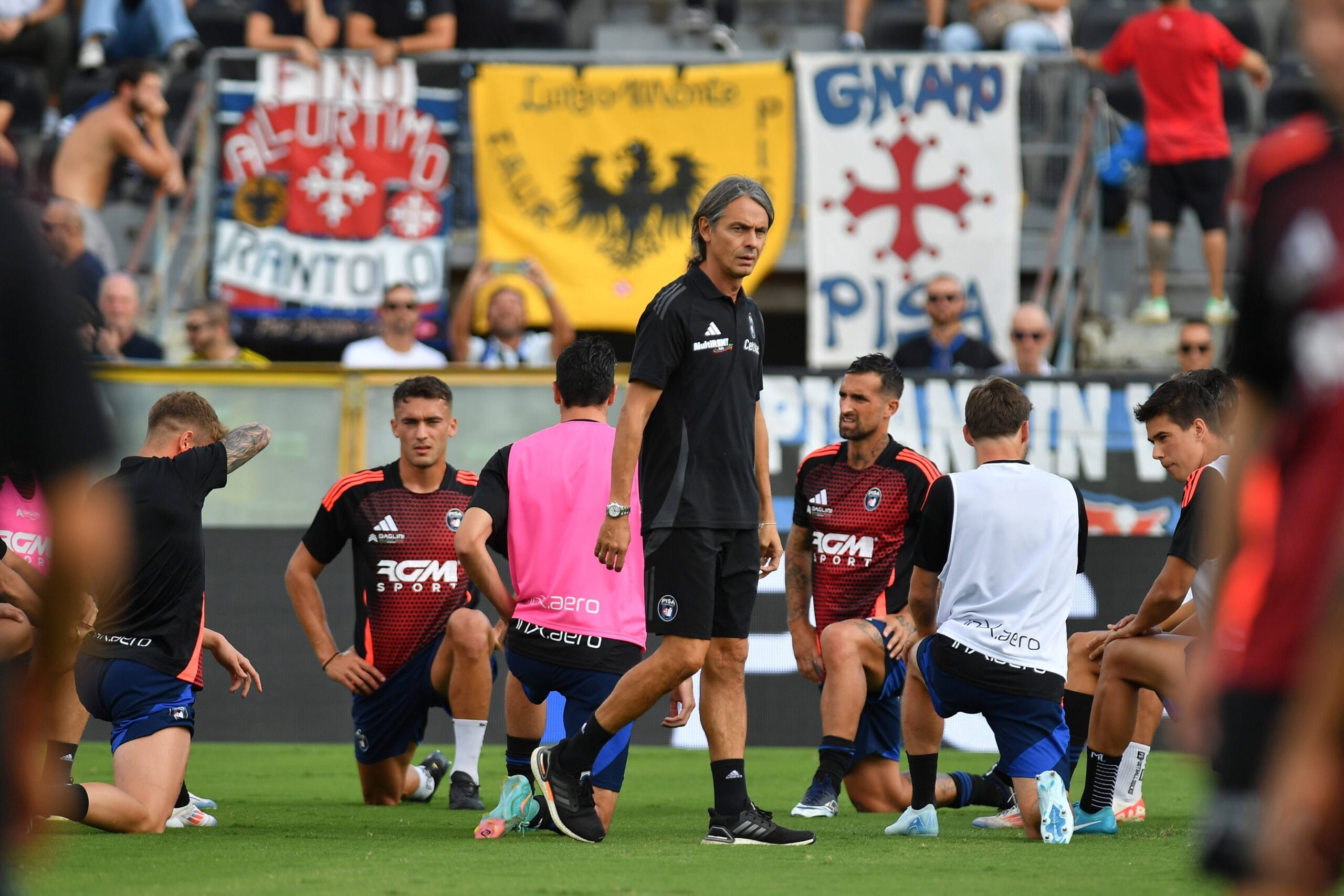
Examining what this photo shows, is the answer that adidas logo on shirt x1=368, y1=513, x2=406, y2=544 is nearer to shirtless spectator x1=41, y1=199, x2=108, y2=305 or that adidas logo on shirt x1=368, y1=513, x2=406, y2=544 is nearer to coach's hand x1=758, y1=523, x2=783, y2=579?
coach's hand x1=758, y1=523, x2=783, y2=579

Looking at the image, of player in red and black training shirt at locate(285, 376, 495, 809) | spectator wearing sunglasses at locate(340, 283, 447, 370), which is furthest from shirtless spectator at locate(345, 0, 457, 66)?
player in red and black training shirt at locate(285, 376, 495, 809)

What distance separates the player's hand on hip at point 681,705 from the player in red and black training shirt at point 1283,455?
11.5ft

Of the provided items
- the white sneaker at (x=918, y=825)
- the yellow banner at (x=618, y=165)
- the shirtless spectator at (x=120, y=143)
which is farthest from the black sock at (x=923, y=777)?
the shirtless spectator at (x=120, y=143)

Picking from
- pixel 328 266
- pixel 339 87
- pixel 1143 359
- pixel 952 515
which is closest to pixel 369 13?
pixel 339 87

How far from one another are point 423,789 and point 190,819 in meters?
1.48

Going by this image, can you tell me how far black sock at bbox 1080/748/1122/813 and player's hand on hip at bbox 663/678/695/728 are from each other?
60.8 inches

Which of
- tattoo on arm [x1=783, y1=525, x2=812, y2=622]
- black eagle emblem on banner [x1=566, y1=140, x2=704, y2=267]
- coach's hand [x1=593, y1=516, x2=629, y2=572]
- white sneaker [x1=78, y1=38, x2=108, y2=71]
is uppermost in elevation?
white sneaker [x1=78, y1=38, x2=108, y2=71]

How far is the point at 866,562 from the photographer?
7375 mm

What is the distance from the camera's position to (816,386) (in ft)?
33.0

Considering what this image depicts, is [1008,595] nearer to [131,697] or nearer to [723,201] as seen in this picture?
[723,201]

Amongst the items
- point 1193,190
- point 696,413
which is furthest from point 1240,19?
point 696,413

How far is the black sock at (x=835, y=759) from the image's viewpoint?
6.70 metres

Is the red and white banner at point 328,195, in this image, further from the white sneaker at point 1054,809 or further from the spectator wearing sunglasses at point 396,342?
the white sneaker at point 1054,809

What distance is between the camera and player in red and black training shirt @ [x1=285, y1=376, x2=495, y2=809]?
24.1 feet
